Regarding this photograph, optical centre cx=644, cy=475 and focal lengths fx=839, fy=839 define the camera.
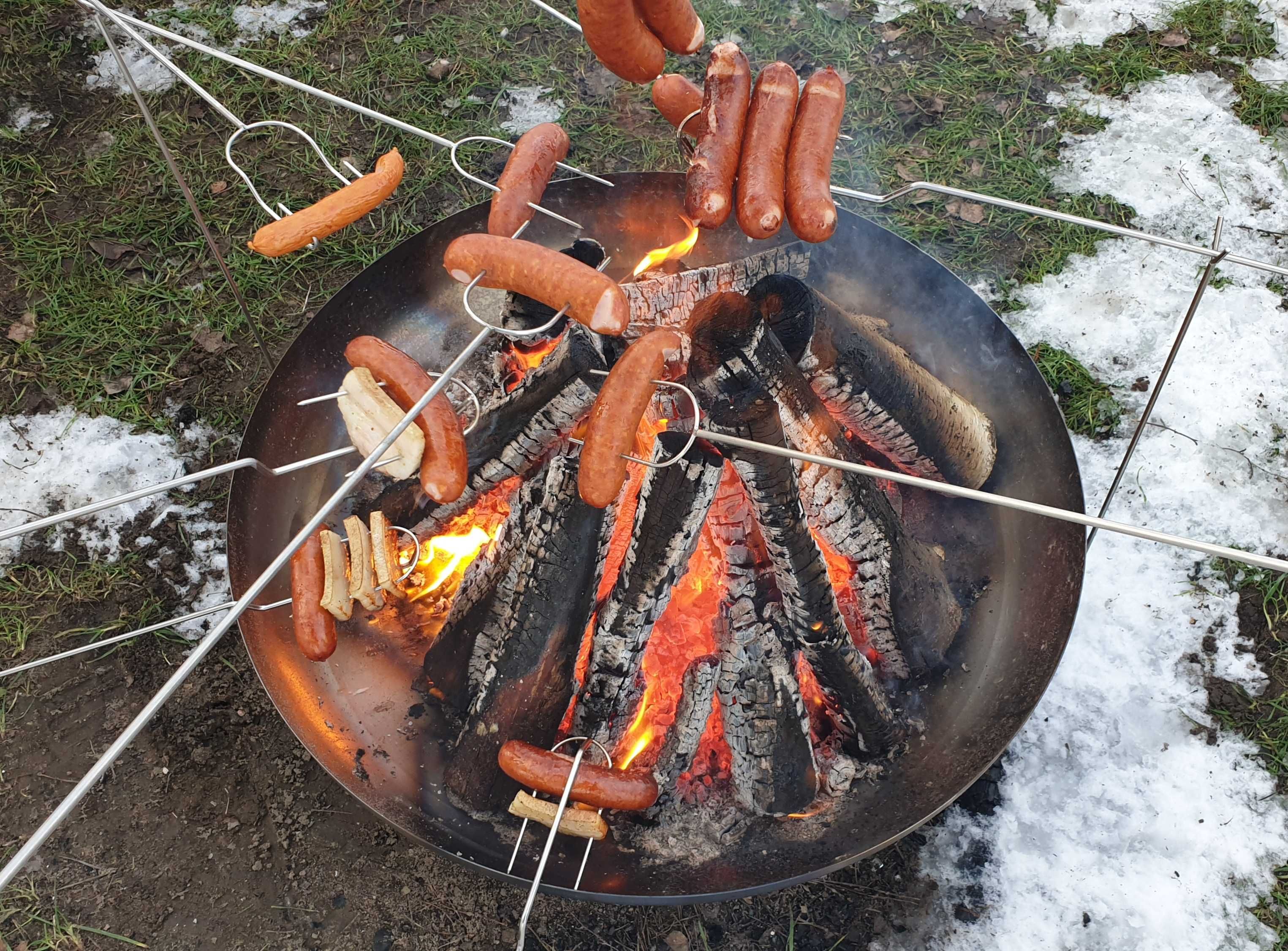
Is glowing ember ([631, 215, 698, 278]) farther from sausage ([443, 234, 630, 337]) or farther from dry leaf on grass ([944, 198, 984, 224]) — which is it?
dry leaf on grass ([944, 198, 984, 224])

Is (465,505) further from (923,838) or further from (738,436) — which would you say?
(923,838)

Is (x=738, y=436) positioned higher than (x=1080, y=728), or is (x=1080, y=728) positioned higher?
(x=738, y=436)

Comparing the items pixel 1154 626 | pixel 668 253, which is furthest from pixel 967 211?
pixel 1154 626

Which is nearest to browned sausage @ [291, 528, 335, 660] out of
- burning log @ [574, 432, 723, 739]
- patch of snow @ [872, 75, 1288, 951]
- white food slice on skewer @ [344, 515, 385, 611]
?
white food slice on skewer @ [344, 515, 385, 611]

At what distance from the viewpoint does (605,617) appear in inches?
115

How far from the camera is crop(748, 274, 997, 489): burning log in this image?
9.69ft

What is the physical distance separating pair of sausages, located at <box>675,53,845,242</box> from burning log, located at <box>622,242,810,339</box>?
531 mm

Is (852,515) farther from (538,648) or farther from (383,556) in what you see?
(383,556)

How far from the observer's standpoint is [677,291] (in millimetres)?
3225

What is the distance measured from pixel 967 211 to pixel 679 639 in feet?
10.5

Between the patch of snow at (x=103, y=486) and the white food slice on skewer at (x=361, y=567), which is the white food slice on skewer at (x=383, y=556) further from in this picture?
the patch of snow at (x=103, y=486)

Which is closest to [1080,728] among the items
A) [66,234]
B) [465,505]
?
[465,505]

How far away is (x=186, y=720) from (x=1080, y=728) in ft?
12.3

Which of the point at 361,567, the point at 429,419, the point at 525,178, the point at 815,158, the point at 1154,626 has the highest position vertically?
the point at 815,158
